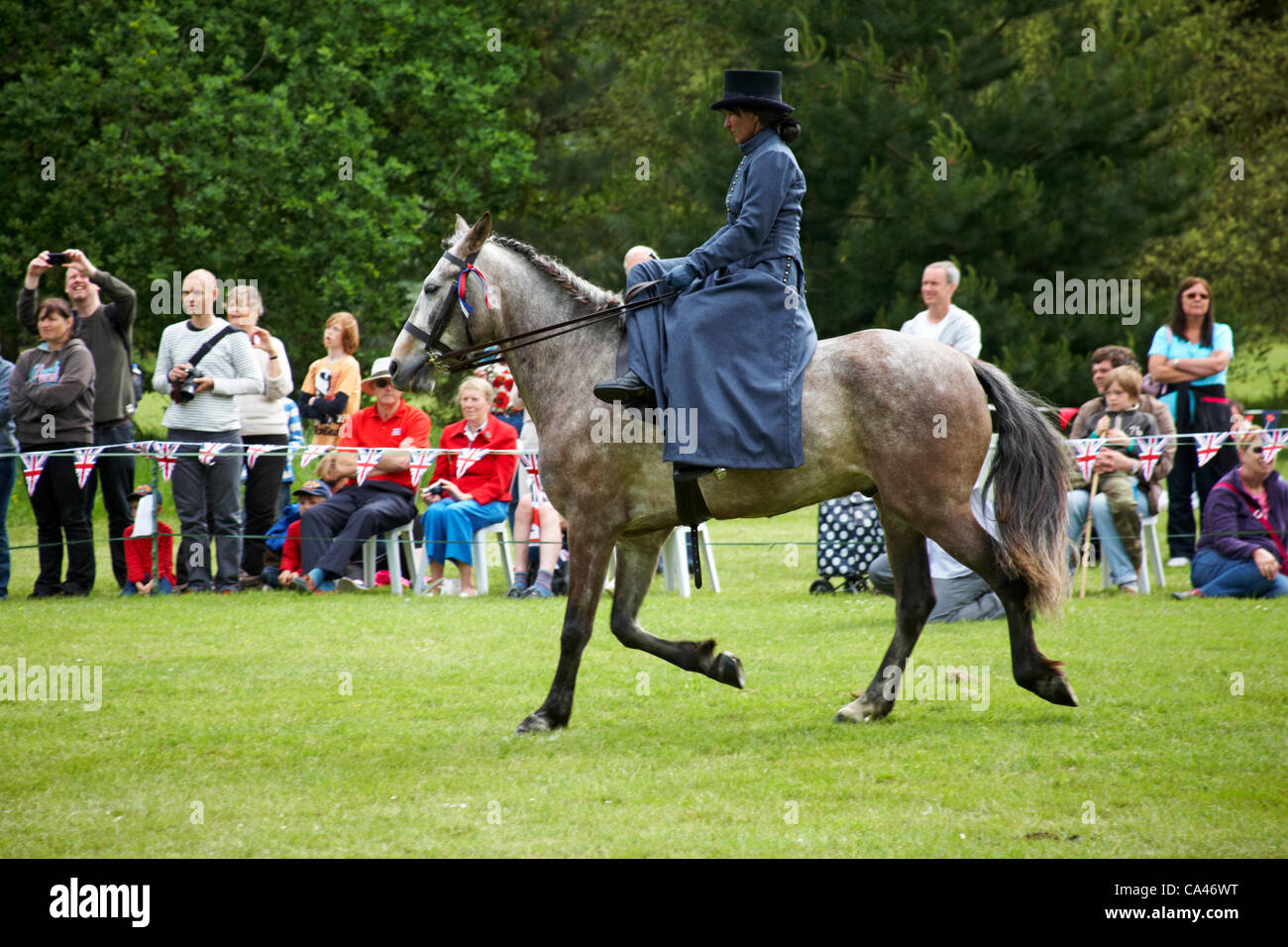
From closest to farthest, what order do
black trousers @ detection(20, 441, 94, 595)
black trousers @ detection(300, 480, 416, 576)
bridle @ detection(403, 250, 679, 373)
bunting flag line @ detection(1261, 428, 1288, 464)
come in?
1. bridle @ detection(403, 250, 679, 373)
2. bunting flag line @ detection(1261, 428, 1288, 464)
3. black trousers @ detection(20, 441, 94, 595)
4. black trousers @ detection(300, 480, 416, 576)

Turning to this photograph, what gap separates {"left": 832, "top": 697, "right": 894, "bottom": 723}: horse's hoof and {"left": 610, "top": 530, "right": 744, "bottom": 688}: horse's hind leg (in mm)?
529

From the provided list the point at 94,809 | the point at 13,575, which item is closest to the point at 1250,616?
the point at 94,809

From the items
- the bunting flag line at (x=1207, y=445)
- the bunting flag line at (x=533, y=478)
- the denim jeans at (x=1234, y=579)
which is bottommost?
the denim jeans at (x=1234, y=579)

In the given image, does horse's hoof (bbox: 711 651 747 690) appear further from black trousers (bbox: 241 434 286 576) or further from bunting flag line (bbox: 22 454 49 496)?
bunting flag line (bbox: 22 454 49 496)

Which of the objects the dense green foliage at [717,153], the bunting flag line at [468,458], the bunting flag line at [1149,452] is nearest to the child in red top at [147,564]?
the bunting flag line at [468,458]

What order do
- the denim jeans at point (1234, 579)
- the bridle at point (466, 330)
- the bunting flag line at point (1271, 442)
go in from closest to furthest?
1. the bridle at point (466, 330)
2. the denim jeans at point (1234, 579)
3. the bunting flag line at point (1271, 442)

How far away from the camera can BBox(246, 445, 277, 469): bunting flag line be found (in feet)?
37.4

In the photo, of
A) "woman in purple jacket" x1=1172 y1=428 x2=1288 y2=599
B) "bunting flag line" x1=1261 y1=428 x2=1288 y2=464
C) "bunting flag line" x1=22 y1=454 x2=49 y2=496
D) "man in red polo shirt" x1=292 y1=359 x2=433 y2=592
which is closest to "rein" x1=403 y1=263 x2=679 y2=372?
"man in red polo shirt" x1=292 y1=359 x2=433 y2=592

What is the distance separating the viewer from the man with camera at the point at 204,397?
11180mm

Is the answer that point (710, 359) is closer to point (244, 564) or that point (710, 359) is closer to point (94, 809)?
point (94, 809)

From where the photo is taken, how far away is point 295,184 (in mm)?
23688

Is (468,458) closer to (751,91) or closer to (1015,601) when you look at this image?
(751,91)

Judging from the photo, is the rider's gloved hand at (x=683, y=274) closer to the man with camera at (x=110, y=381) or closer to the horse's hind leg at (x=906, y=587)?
the horse's hind leg at (x=906, y=587)

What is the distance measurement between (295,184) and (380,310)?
2791mm
